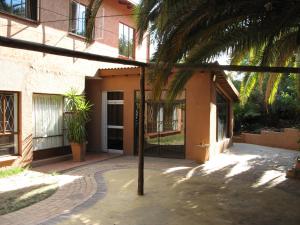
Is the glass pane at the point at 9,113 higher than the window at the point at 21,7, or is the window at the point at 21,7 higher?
the window at the point at 21,7

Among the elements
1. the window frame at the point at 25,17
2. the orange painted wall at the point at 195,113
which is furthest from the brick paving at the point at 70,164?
the window frame at the point at 25,17

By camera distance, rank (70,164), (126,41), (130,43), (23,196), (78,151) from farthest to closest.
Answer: (130,43) → (126,41) → (78,151) → (70,164) → (23,196)

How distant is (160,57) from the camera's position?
247 inches

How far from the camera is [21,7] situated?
11.3 metres

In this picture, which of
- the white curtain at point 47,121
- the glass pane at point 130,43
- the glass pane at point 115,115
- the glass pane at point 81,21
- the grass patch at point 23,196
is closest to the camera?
the grass patch at point 23,196

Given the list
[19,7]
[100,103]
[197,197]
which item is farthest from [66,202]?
[100,103]

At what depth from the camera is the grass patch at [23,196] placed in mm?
7227

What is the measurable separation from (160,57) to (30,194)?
183 inches

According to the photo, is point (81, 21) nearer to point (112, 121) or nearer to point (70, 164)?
point (112, 121)

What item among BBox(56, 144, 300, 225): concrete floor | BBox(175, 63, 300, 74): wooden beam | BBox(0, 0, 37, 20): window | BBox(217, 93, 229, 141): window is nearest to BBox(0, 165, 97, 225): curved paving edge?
BBox(56, 144, 300, 225): concrete floor

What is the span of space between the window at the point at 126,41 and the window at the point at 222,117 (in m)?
5.53

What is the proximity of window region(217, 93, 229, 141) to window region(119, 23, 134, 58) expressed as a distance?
5.53m

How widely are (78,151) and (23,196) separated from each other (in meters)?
4.67

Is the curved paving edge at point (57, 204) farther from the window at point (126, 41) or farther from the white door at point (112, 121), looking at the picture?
the window at point (126, 41)
